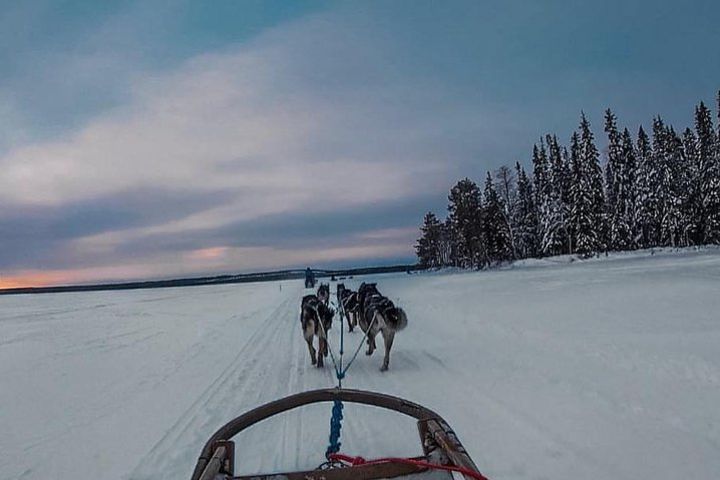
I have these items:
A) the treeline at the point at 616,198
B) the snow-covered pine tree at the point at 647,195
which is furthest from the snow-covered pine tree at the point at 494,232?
the snow-covered pine tree at the point at 647,195

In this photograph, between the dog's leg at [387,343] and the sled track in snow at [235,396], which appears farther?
the dog's leg at [387,343]

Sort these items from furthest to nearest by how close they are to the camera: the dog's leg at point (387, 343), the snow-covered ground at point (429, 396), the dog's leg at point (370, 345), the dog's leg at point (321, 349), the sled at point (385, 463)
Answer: the dog's leg at point (370, 345) < the dog's leg at point (321, 349) < the dog's leg at point (387, 343) < the snow-covered ground at point (429, 396) < the sled at point (385, 463)

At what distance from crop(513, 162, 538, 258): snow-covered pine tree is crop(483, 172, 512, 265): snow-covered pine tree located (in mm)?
5233

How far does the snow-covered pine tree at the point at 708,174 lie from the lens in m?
44.3

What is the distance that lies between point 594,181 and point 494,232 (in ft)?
44.5

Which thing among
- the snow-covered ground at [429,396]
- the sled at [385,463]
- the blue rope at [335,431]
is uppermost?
the sled at [385,463]

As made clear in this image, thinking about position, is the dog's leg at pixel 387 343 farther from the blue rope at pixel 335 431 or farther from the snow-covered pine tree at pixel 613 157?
the snow-covered pine tree at pixel 613 157

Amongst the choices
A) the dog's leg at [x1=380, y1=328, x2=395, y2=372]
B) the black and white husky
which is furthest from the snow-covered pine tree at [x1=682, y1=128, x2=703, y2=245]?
the dog's leg at [x1=380, y1=328, x2=395, y2=372]

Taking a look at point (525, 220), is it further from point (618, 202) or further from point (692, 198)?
point (692, 198)

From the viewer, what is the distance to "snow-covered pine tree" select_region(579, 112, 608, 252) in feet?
159

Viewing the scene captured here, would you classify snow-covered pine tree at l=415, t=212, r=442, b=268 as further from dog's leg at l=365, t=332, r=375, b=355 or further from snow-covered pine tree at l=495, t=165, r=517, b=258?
dog's leg at l=365, t=332, r=375, b=355

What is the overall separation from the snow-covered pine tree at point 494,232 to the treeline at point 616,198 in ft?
0.38

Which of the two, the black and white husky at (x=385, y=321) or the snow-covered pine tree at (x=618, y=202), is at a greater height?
the snow-covered pine tree at (x=618, y=202)

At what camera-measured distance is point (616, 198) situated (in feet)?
176
